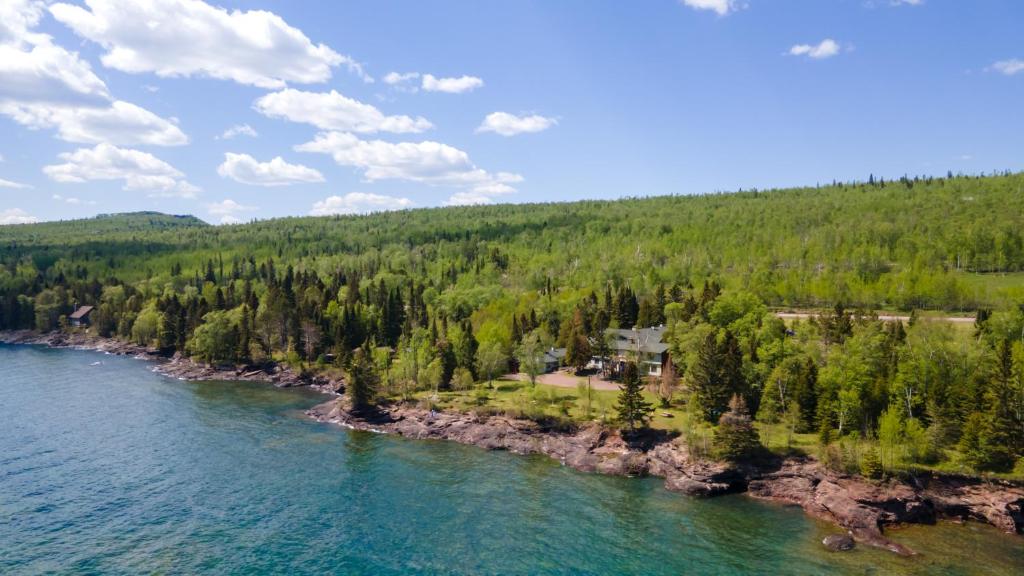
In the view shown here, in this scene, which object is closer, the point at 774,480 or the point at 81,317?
the point at 774,480

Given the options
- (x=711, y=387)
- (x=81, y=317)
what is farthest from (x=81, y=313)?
(x=711, y=387)

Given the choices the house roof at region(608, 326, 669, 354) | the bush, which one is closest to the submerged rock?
the bush

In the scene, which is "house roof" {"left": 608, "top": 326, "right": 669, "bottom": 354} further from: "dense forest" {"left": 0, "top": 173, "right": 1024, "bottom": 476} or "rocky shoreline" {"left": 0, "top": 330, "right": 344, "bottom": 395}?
"rocky shoreline" {"left": 0, "top": 330, "right": 344, "bottom": 395}

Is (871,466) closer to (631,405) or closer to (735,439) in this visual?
(735,439)

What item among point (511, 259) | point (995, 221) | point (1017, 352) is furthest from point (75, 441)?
point (995, 221)

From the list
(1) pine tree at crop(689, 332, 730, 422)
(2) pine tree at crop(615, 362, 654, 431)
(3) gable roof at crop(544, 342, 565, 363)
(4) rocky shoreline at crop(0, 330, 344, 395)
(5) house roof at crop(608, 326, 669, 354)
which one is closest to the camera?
(2) pine tree at crop(615, 362, 654, 431)

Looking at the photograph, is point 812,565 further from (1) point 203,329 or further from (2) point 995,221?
(2) point 995,221

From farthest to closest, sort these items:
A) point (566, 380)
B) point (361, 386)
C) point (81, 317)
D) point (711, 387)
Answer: point (81, 317)
point (566, 380)
point (361, 386)
point (711, 387)
